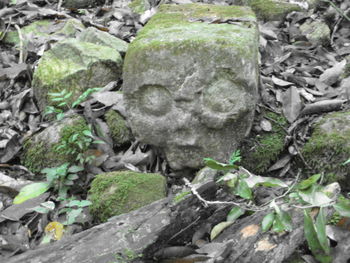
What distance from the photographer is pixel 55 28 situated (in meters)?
4.00

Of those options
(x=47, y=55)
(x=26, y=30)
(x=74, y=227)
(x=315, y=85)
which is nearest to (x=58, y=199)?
(x=74, y=227)

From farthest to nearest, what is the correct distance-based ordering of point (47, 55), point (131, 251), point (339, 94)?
point (47, 55)
point (339, 94)
point (131, 251)

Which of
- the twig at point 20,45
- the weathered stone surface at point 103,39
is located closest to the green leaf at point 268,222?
the weathered stone surface at point 103,39

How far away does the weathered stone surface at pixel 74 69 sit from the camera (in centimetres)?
295

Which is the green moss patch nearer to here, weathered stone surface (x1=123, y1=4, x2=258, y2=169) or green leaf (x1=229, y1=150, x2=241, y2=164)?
weathered stone surface (x1=123, y1=4, x2=258, y2=169)

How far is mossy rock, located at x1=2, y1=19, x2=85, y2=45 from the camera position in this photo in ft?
12.4

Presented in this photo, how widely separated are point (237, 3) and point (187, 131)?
6.94 feet

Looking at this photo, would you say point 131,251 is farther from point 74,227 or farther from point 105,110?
point 105,110

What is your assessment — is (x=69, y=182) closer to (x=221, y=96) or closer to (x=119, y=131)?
(x=119, y=131)

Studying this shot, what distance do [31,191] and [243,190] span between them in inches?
46.8

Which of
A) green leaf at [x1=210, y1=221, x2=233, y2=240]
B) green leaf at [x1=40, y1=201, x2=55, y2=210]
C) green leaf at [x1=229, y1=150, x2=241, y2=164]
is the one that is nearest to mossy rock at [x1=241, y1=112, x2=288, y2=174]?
green leaf at [x1=229, y1=150, x2=241, y2=164]

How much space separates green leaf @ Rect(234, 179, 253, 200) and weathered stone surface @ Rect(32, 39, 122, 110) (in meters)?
1.56

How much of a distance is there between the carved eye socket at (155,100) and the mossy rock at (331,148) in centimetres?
81

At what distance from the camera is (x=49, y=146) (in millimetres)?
2662
